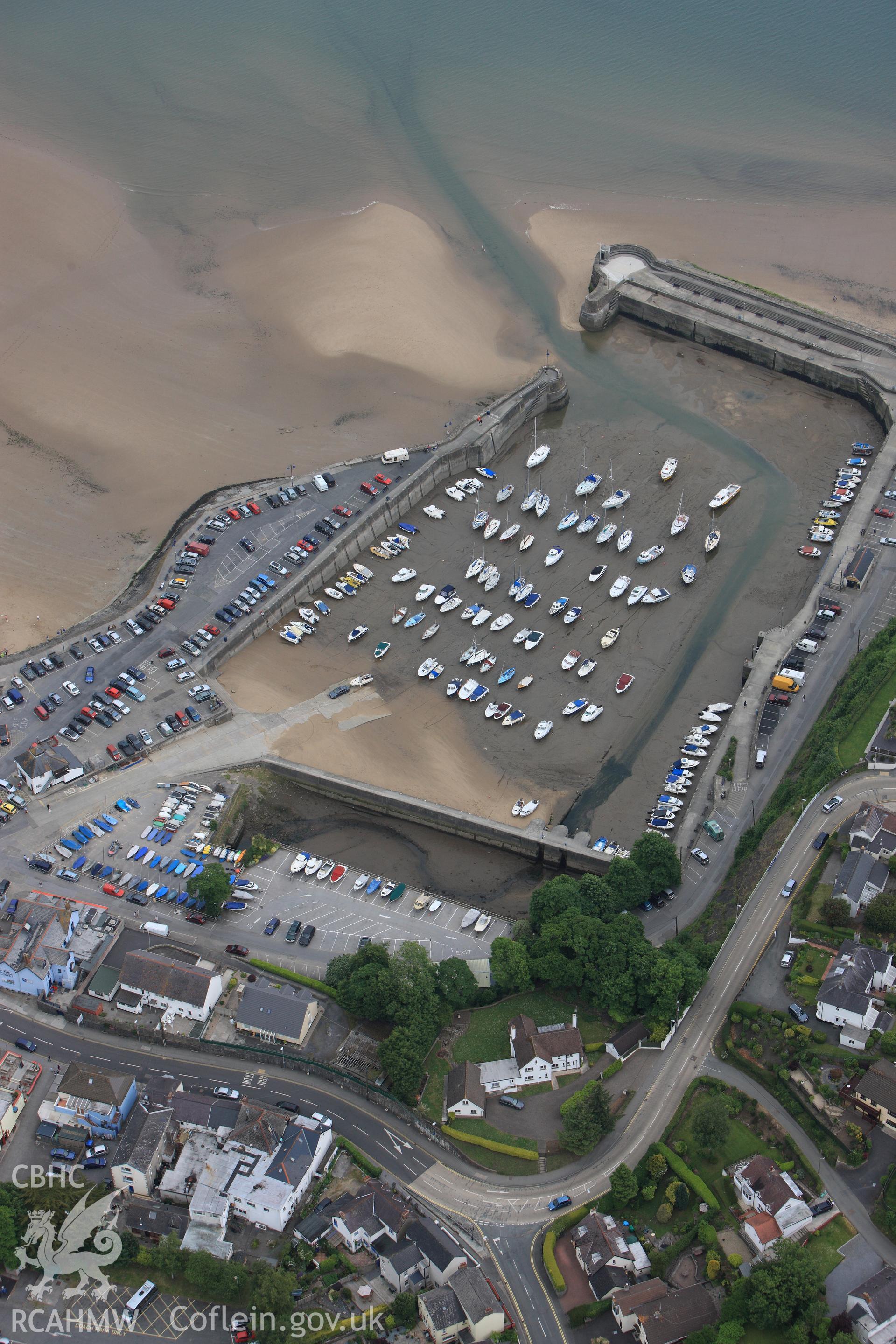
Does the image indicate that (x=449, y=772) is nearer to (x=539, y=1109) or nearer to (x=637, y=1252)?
(x=539, y=1109)

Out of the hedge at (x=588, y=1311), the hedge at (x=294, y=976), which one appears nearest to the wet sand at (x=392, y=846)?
the hedge at (x=294, y=976)

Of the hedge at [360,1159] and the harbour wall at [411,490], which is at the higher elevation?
the harbour wall at [411,490]

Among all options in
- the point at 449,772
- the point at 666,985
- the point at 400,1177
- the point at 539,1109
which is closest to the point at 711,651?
the point at 449,772

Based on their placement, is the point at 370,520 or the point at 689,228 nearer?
the point at 370,520

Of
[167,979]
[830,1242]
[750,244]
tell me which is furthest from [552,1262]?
[750,244]

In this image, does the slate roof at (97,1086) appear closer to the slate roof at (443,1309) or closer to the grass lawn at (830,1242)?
the slate roof at (443,1309)

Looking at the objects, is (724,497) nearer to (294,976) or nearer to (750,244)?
(750,244)

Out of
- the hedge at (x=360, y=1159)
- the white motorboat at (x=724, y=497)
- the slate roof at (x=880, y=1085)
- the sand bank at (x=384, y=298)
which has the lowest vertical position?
the slate roof at (x=880, y=1085)
